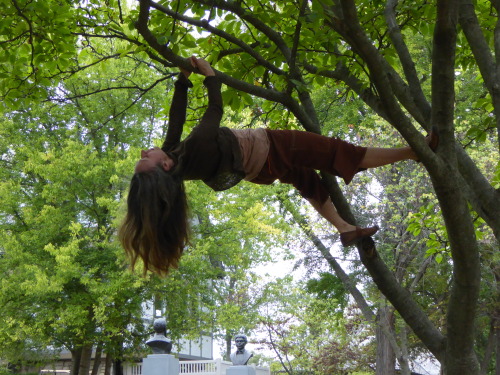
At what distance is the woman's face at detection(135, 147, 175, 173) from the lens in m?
3.15

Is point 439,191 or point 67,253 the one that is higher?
point 67,253

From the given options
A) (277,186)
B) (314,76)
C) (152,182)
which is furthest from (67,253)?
(152,182)

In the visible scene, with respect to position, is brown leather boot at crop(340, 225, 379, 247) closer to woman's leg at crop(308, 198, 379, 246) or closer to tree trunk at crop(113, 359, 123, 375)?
woman's leg at crop(308, 198, 379, 246)

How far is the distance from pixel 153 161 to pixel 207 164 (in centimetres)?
29

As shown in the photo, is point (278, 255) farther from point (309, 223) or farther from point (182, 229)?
point (182, 229)

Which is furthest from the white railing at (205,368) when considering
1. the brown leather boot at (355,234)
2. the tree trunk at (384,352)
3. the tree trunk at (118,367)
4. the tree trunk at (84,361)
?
the brown leather boot at (355,234)

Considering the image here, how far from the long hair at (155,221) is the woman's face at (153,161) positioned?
0.03 meters

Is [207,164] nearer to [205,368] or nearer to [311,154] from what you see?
[311,154]

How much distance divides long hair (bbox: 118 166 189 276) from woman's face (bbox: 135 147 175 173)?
3 cm

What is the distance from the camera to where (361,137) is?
16.5m

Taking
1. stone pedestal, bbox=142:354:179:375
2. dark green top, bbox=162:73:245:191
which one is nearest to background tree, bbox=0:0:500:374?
dark green top, bbox=162:73:245:191

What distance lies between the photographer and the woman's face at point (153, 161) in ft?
10.3

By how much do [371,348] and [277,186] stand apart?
20.9 ft

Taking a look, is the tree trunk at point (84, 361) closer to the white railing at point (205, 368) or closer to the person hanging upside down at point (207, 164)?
the white railing at point (205, 368)
